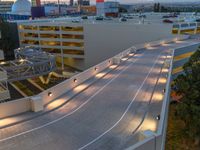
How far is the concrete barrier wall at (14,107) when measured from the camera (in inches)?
560

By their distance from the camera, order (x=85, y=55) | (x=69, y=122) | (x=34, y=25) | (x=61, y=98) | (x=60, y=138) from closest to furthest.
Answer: (x=60, y=138) < (x=69, y=122) < (x=61, y=98) < (x=85, y=55) < (x=34, y=25)

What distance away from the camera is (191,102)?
18.8 metres

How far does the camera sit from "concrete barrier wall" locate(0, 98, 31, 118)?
1423 centimetres

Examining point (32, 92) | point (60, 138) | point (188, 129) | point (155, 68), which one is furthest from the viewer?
point (32, 92)

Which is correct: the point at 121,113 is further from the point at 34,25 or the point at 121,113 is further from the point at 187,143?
the point at 34,25

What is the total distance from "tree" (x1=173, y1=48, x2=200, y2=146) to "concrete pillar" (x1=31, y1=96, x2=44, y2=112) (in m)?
10.4

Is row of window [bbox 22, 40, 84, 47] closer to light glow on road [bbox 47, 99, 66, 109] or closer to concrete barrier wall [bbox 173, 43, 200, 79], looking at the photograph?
concrete barrier wall [bbox 173, 43, 200, 79]

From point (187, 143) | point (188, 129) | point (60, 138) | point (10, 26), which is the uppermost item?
point (10, 26)

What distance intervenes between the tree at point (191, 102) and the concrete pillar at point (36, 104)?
10395 millimetres

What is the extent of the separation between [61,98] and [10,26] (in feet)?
185

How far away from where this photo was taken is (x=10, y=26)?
67.1 meters

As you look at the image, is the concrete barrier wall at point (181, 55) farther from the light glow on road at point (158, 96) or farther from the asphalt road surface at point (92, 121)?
the light glow on road at point (158, 96)

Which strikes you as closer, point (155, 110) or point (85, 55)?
point (155, 110)

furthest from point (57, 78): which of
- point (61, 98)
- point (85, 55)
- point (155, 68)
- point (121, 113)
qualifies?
point (121, 113)
